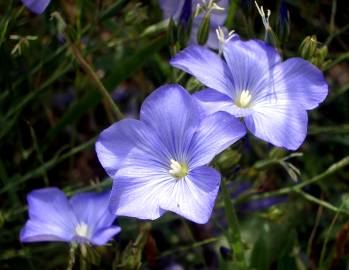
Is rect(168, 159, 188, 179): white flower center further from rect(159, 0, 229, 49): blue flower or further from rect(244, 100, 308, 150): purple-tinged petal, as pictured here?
rect(159, 0, 229, 49): blue flower

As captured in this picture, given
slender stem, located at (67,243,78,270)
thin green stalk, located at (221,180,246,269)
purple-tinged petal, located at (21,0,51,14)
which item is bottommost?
thin green stalk, located at (221,180,246,269)

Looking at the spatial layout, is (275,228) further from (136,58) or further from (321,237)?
(136,58)

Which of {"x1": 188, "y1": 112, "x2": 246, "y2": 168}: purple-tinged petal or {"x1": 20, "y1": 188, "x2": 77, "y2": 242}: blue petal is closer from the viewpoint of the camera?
{"x1": 188, "y1": 112, "x2": 246, "y2": 168}: purple-tinged petal

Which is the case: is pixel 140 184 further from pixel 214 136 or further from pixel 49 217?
pixel 49 217

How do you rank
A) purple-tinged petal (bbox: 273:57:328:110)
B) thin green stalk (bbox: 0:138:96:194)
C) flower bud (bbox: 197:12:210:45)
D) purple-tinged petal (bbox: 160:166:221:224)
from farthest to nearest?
thin green stalk (bbox: 0:138:96:194) < flower bud (bbox: 197:12:210:45) < purple-tinged petal (bbox: 273:57:328:110) < purple-tinged petal (bbox: 160:166:221:224)

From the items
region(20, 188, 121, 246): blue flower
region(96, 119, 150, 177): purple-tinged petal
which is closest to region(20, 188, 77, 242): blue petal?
region(20, 188, 121, 246): blue flower

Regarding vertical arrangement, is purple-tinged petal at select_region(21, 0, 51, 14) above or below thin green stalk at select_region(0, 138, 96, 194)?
above

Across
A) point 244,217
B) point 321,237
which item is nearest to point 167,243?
point 244,217
